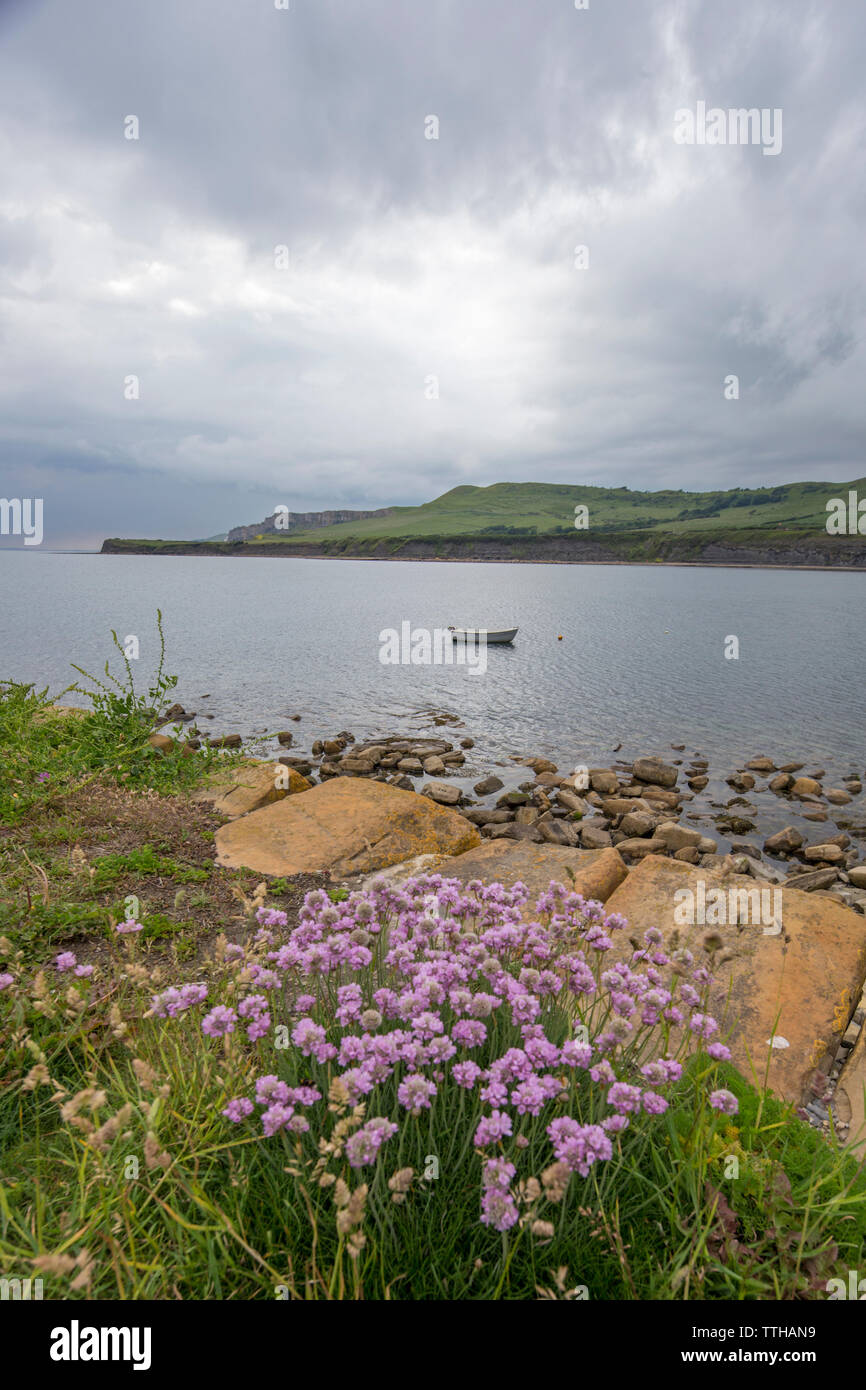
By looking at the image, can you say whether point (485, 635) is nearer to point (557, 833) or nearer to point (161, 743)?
point (557, 833)

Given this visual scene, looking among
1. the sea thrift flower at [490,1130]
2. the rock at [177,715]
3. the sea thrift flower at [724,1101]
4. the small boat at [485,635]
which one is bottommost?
the rock at [177,715]

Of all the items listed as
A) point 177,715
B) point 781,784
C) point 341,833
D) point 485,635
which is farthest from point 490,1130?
point 485,635

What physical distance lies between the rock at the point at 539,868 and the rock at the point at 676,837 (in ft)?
21.3

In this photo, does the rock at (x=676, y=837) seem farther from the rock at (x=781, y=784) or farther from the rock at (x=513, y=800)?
the rock at (x=781, y=784)

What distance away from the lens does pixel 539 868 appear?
764cm

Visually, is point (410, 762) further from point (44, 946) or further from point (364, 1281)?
point (364, 1281)

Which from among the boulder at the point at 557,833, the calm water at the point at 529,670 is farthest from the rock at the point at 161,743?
the calm water at the point at 529,670

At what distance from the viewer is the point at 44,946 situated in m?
5.61

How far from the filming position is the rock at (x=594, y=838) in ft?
45.1

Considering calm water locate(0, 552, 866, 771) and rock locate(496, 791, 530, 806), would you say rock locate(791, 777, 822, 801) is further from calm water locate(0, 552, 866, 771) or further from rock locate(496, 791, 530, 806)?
rock locate(496, 791, 530, 806)

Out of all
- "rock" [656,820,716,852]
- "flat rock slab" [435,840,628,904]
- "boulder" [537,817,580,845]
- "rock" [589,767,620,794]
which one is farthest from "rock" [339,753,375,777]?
"flat rock slab" [435,840,628,904]

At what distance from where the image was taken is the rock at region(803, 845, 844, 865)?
13594 mm

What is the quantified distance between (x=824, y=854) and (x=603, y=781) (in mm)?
5935
